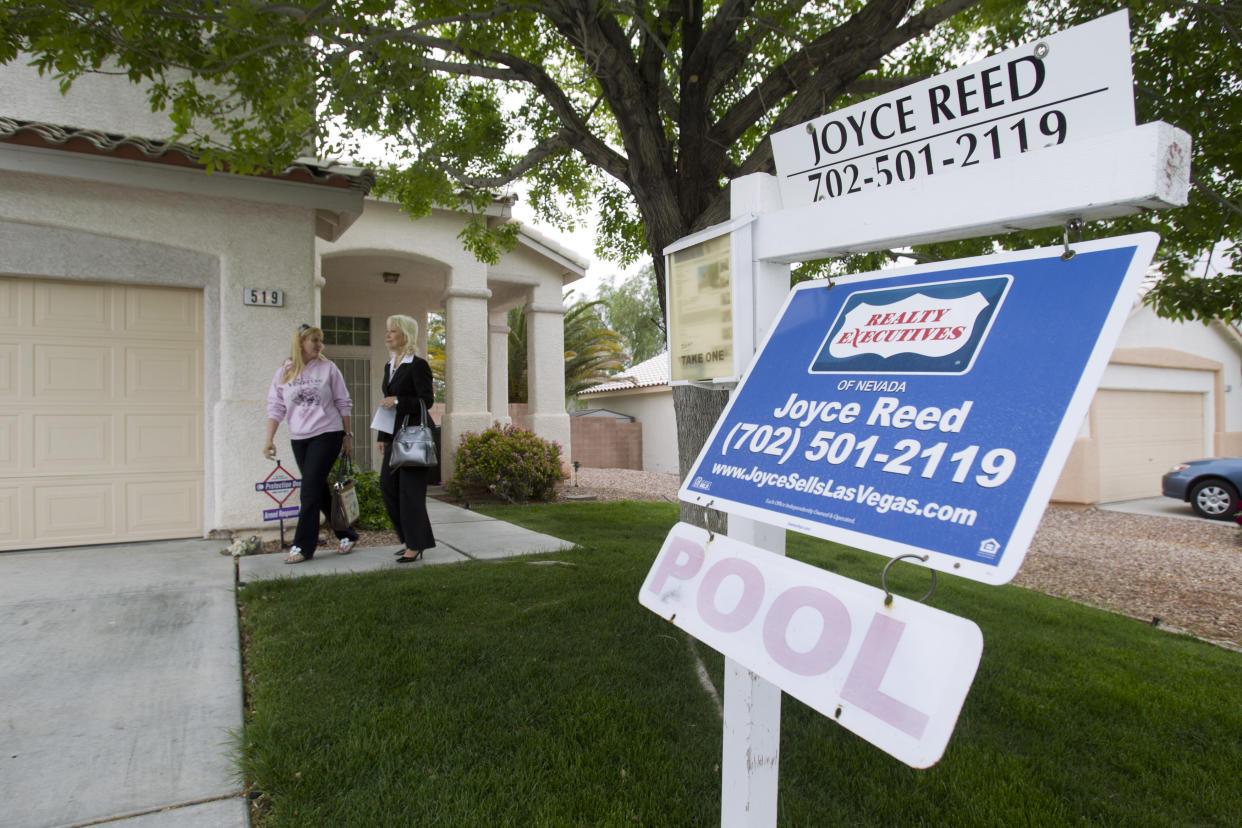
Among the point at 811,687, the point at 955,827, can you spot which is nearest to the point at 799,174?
the point at 811,687

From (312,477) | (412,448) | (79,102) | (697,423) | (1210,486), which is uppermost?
(79,102)

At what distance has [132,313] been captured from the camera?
5.98 metres

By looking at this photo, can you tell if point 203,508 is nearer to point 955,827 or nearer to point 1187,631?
point 955,827

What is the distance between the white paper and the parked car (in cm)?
1291

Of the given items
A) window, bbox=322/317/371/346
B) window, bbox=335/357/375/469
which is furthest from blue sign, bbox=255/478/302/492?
window, bbox=322/317/371/346

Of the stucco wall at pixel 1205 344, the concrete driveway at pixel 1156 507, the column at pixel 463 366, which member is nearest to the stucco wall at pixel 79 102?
the column at pixel 463 366

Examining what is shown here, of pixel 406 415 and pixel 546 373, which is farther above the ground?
pixel 546 373

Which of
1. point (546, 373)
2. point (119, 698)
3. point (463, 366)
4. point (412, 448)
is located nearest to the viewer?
point (119, 698)

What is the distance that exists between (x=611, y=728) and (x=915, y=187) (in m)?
2.19

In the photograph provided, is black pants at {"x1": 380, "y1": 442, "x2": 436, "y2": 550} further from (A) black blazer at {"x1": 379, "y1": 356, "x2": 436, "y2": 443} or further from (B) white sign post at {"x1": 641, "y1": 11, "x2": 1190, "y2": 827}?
(B) white sign post at {"x1": 641, "y1": 11, "x2": 1190, "y2": 827}

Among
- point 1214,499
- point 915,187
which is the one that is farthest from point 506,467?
point 1214,499

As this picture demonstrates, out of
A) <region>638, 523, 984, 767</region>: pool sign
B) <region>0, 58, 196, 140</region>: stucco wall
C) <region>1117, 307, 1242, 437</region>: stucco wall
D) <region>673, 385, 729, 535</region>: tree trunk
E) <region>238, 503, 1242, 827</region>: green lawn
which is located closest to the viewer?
<region>638, 523, 984, 767</region>: pool sign

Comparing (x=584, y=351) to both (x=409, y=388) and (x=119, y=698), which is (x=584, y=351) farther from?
(x=119, y=698)

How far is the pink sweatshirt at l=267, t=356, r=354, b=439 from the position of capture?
206 inches
